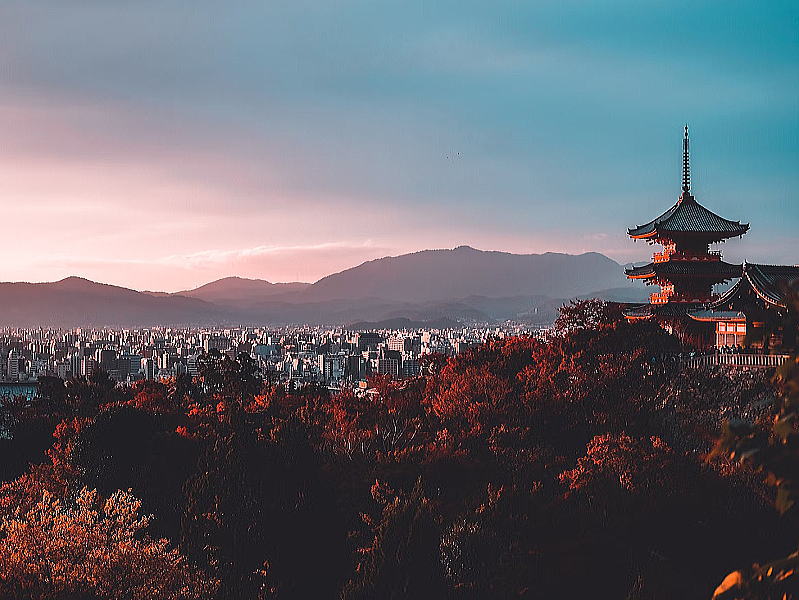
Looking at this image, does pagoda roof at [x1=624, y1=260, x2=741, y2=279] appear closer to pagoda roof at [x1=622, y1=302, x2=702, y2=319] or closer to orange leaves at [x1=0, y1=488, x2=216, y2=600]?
pagoda roof at [x1=622, y1=302, x2=702, y2=319]

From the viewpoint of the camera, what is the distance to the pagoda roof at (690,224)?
27.0 m

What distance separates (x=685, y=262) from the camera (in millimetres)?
27000

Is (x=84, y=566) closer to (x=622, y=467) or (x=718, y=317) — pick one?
(x=622, y=467)

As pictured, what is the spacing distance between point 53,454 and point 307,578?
300 inches

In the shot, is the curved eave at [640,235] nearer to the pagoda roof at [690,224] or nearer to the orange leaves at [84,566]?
the pagoda roof at [690,224]

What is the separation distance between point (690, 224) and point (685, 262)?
120cm

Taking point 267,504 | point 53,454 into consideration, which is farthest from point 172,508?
point 53,454

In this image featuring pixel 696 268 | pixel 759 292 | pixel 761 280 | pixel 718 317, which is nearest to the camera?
pixel 759 292

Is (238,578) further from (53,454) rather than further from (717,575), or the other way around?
(53,454)

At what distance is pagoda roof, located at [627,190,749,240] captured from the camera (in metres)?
27.0

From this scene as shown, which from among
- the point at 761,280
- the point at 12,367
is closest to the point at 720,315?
the point at 761,280

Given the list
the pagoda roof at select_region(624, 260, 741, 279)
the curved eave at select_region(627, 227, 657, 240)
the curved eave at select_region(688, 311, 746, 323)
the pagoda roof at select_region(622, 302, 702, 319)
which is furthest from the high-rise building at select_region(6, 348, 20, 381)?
the curved eave at select_region(688, 311, 746, 323)

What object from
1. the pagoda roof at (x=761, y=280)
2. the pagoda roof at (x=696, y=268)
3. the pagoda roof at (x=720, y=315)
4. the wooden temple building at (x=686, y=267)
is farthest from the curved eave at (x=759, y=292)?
the pagoda roof at (x=696, y=268)

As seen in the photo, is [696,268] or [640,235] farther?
[640,235]
